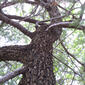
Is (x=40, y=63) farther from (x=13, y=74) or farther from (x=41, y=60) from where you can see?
(x=13, y=74)

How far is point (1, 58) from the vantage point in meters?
1.47

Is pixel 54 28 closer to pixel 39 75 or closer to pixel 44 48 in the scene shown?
pixel 44 48

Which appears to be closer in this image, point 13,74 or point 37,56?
point 13,74

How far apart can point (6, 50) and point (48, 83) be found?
583mm

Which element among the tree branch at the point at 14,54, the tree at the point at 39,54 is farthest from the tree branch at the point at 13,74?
the tree branch at the point at 14,54

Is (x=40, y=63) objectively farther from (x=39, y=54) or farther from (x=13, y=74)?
(x=13, y=74)

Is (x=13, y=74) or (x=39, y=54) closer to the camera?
(x=13, y=74)

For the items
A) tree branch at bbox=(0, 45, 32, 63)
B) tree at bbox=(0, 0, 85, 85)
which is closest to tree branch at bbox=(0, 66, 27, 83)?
tree at bbox=(0, 0, 85, 85)

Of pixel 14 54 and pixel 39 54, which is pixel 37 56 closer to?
pixel 39 54

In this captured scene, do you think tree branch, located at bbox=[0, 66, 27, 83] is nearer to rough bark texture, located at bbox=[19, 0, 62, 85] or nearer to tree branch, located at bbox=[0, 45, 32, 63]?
rough bark texture, located at bbox=[19, 0, 62, 85]

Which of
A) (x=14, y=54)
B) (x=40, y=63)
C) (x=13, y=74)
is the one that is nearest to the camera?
(x=13, y=74)

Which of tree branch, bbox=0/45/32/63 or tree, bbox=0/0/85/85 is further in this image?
tree branch, bbox=0/45/32/63

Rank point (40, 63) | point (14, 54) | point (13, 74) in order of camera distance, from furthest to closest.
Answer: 1. point (14, 54)
2. point (40, 63)
3. point (13, 74)

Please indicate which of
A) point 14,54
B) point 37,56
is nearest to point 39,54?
point 37,56
